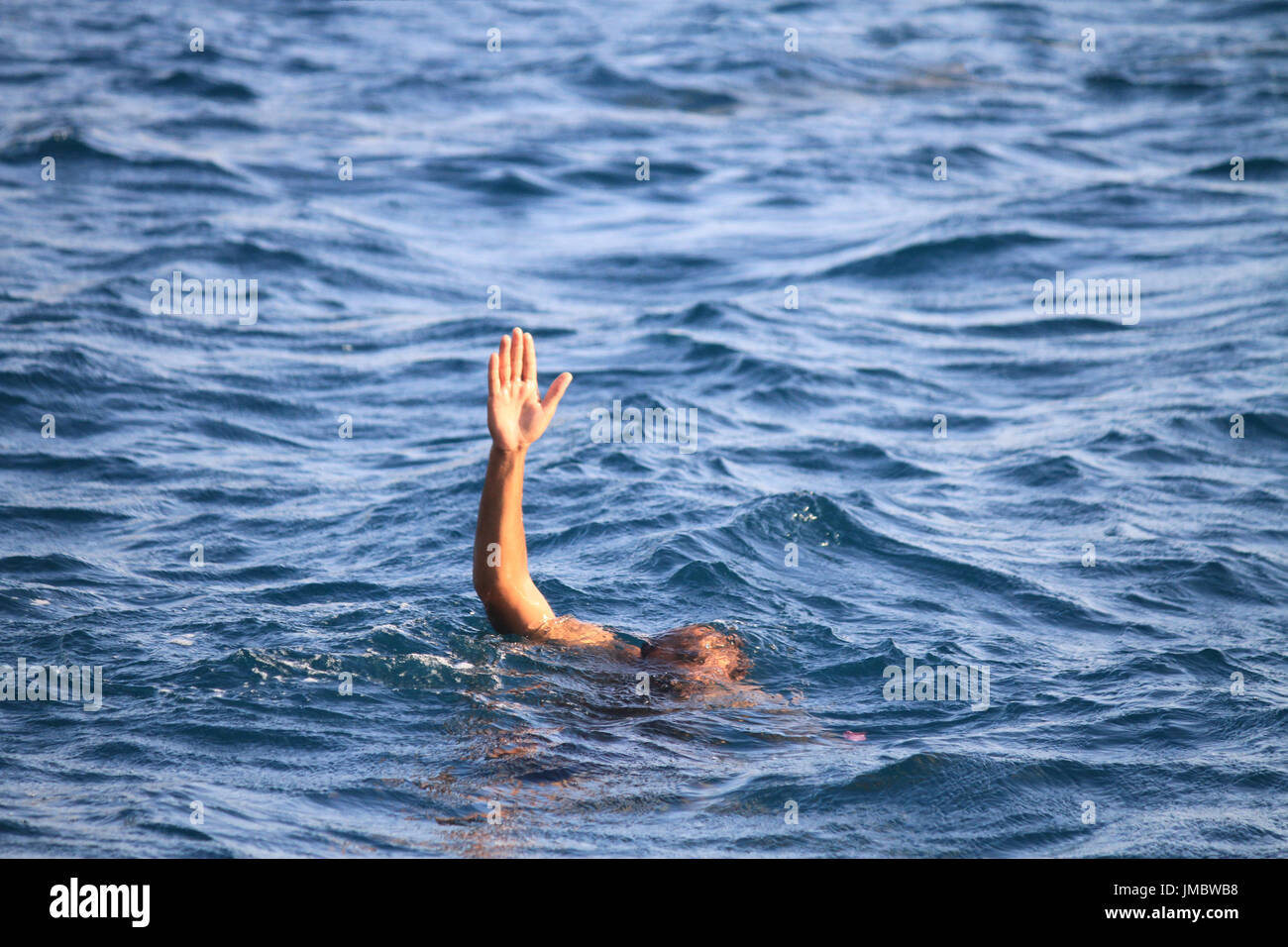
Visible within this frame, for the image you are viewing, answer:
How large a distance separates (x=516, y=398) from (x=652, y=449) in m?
4.52

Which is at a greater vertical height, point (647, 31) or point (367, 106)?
point (647, 31)

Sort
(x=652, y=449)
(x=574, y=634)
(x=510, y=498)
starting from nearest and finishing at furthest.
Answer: (x=510, y=498), (x=574, y=634), (x=652, y=449)

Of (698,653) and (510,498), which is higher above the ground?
(510,498)

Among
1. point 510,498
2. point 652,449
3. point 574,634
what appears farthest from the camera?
point 652,449

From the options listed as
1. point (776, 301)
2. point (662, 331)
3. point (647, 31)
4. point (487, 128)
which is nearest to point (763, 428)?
point (662, 331)

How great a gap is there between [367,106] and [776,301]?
31.6ft

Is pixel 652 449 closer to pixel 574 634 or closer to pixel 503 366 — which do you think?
pixel 574 634

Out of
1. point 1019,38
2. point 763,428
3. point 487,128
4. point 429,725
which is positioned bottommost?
point 429,725

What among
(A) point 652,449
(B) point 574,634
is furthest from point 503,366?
(A) point 652,449

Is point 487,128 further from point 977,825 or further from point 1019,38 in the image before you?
point 977,825

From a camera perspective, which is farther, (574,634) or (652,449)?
(652,449)

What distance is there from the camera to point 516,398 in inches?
241

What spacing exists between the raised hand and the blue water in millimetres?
1252
